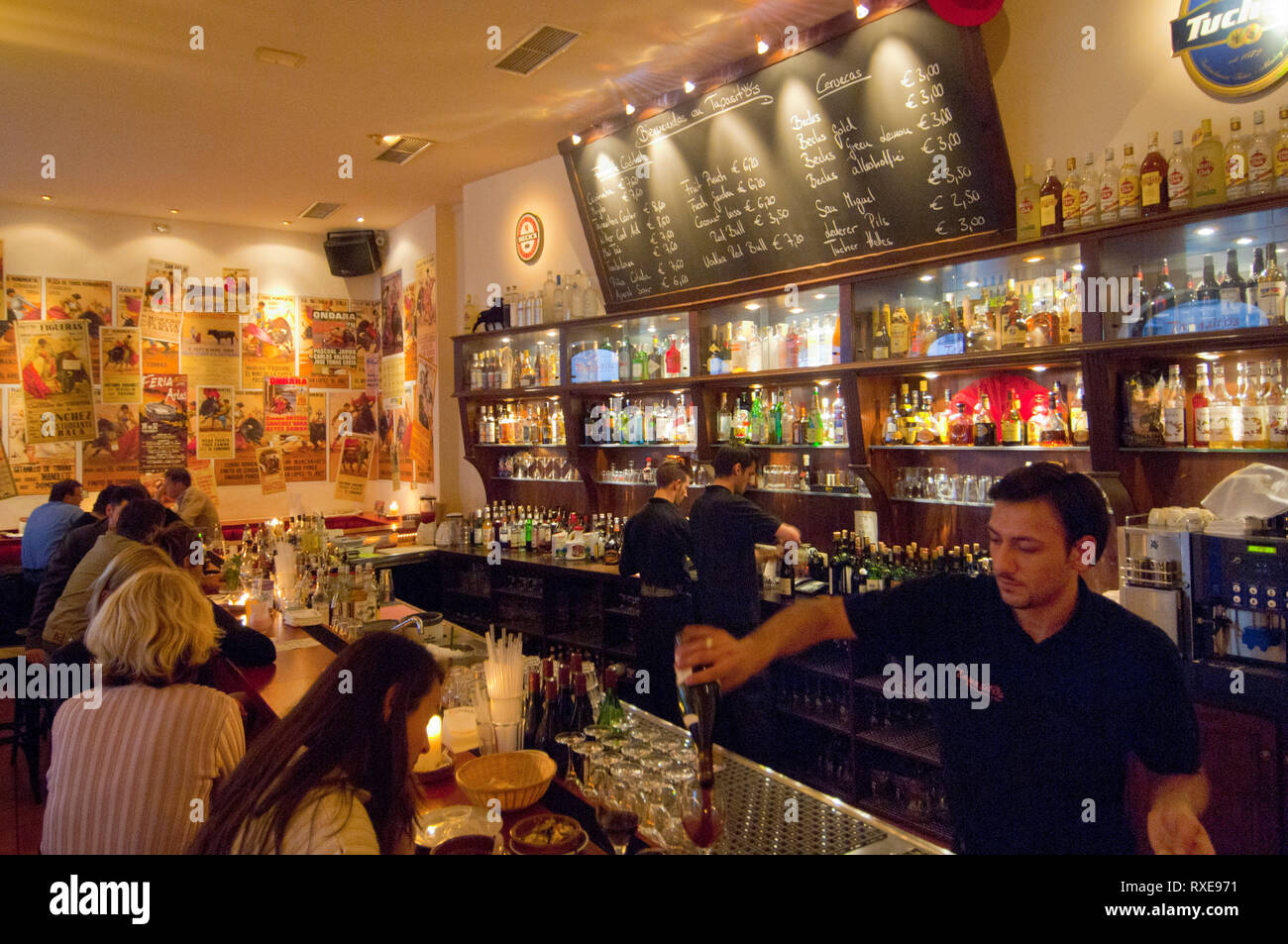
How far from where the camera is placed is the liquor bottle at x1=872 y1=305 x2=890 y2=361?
13.3 ft

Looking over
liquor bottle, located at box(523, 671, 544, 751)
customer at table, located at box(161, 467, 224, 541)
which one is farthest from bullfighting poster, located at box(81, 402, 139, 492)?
liquor bottle, located at box(523, 671, 544, 751)

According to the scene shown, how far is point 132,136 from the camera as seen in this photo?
5727 millimetres

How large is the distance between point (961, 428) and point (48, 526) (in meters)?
5.90

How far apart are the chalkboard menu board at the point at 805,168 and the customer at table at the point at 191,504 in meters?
3.95

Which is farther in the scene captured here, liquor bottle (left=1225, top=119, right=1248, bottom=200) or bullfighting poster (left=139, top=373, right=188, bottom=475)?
bullfighting poster (left=139, top=373, right=188, bottom=475)

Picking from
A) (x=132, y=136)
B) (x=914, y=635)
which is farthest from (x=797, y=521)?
(x=132, y=136)

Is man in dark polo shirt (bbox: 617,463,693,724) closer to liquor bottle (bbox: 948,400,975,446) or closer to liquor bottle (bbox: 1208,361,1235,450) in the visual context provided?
liquor bottle (bbox: 948,400,975,446)

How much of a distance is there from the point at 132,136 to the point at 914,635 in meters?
6.43

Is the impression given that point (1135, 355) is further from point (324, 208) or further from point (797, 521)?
point (324, 208)

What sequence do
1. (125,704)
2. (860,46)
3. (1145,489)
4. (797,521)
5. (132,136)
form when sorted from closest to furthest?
1. (125,704)
2. (1145,489)
3. (860,46)
4. (797,521)
5. (132,136)

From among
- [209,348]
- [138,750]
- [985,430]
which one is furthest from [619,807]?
[209,348]

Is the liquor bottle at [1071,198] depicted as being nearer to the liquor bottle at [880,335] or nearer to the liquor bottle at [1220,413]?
the liquor bottle at [1220,413]

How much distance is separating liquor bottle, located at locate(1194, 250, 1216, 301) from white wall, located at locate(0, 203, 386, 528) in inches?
253

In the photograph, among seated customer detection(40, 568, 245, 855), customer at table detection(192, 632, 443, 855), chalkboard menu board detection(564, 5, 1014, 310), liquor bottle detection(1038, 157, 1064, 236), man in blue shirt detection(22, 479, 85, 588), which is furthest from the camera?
man in blue shirt detection(22, 479, 85, 588)
